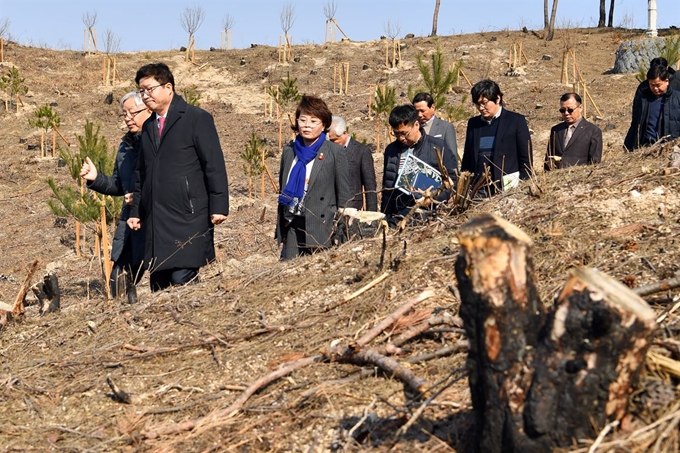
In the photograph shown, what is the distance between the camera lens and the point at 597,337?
2.10 m

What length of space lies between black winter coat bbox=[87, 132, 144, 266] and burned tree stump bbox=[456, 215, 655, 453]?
3.44 metres

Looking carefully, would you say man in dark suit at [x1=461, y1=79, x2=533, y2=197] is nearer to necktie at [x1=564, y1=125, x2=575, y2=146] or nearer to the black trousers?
necktie at [x1=564, y1=125, x2=575, y2=146]

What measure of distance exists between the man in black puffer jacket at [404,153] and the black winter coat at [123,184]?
5.62 feet

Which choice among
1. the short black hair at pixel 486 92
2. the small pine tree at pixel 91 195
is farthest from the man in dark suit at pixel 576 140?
the small pine tree at pixel 91 195

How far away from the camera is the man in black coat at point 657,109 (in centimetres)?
634

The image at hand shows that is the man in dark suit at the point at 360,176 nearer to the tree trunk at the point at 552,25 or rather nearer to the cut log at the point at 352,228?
the cut log at the point at 352,228

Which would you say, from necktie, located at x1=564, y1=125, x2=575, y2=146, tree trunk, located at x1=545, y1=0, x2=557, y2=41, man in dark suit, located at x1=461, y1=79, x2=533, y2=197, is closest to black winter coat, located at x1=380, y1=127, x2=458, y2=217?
man in dark suit, located at x1=461, y1=79, x2=533, y2=197

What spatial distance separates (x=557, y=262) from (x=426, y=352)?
3.07 ft

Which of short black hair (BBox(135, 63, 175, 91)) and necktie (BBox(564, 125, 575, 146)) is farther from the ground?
short black hair (BBox(135, 63, 175, 91))

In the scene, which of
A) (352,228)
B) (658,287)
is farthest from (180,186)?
(658,287)

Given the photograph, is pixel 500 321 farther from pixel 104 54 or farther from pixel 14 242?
pixel 104 54

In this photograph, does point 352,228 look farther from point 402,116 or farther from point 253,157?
point 253,157

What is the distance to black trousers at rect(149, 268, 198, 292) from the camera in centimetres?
498

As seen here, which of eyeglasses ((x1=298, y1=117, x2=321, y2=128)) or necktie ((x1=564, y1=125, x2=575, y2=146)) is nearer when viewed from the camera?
eyeglasses ((x1=298, y1=117, x2=321, y2=128))
